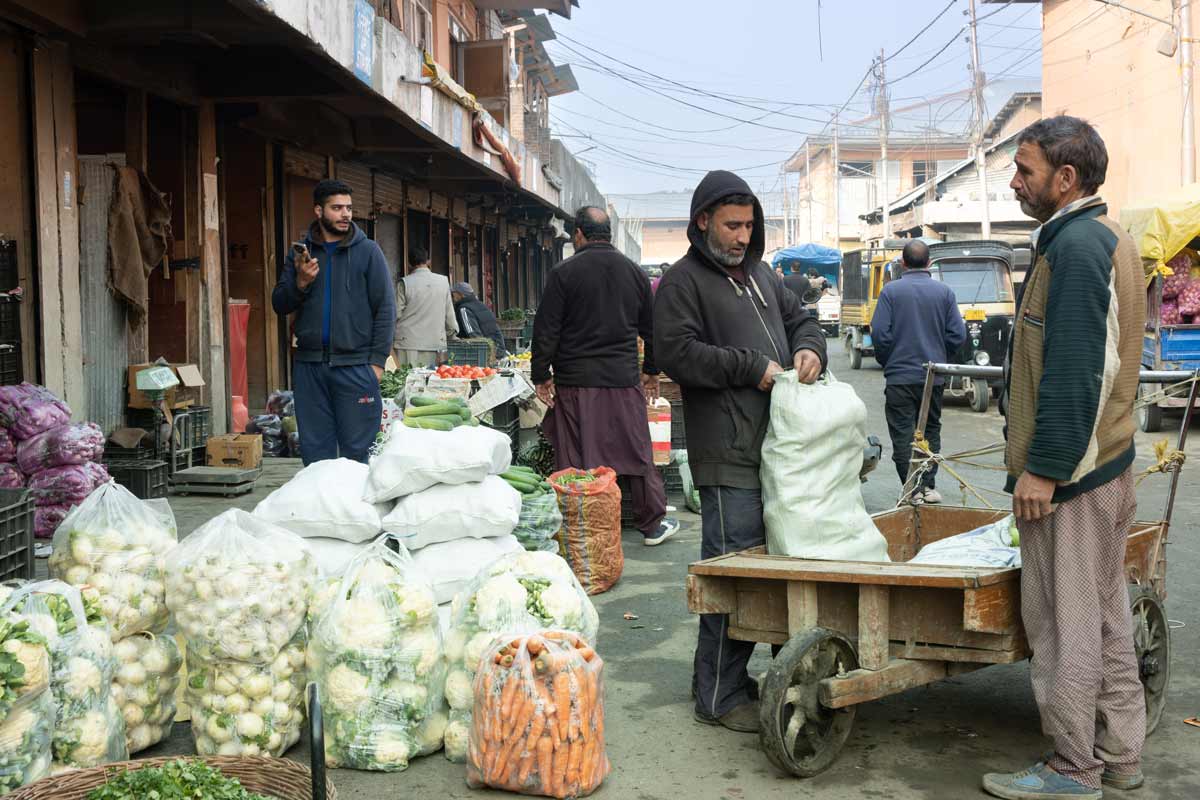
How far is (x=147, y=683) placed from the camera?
4195 millimetres

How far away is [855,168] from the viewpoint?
3268 inches

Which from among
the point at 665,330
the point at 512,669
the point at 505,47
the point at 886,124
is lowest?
the point at 512,669

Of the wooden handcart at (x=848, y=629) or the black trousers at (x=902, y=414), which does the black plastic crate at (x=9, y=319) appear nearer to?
the wooden handcart at (x=848, y=629)

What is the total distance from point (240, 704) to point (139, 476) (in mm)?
5141

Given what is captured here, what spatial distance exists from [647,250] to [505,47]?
98510 mm

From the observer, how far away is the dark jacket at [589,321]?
7.76m

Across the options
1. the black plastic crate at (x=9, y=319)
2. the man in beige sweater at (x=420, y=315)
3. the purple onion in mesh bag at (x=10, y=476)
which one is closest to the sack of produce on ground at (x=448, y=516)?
the purple onion in mesh bag at (x=10, y=476)

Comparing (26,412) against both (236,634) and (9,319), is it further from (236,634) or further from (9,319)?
(236,634)

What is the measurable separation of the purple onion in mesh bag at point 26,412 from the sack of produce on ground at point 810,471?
507 cm

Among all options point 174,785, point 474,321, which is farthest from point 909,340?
point 174,785

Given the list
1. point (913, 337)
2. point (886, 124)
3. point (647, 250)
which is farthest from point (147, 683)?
point (647, 250)

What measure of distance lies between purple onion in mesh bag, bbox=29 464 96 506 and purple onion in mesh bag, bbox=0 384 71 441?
0.27 meters

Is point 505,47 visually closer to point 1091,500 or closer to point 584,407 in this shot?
point 584,407

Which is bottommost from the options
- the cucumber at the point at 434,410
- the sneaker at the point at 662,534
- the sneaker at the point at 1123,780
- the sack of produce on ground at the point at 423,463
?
the sneaker at the point at 1123,780
